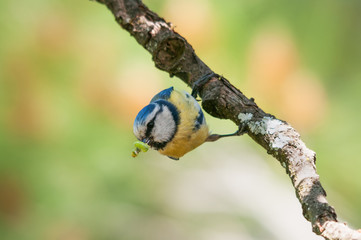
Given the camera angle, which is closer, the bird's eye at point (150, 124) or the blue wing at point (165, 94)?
the bird's eye at point (150, 124)

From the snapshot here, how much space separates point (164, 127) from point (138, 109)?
0.23 m

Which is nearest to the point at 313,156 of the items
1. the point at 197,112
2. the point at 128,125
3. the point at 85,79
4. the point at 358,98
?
the point at 197,112

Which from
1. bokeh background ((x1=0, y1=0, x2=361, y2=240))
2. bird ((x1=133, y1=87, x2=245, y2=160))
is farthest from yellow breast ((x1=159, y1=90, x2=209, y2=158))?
bokeh background ((x1=0, y1=0, x2=361, y2=240))

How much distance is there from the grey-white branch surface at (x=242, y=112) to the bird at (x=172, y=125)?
0.27ft

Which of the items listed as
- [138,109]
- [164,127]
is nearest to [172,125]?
[164,127]

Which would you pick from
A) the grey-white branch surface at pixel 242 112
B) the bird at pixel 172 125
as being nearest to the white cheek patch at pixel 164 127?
the bird at pixel 172 125

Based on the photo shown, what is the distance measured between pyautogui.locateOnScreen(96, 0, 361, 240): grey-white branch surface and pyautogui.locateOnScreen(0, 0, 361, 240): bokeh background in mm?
200

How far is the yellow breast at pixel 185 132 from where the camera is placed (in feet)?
3.96

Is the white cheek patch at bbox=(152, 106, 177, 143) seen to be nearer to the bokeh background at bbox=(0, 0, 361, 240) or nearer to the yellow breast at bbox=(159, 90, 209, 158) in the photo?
the yellow breast at bbox=(159, 90, 209, 158)

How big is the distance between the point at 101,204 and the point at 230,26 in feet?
2.19

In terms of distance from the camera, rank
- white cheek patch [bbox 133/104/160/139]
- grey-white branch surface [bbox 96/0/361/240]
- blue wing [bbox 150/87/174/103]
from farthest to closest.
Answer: blue wing [bbox 150/87/174/103] → white cheek patch [bbox 133/104/160/139] → grey-white branch surface [bbox 96/0/361/240]

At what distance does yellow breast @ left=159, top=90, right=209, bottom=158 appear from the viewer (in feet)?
3.96

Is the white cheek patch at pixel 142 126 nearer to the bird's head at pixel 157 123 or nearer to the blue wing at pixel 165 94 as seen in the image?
the bird's head at pixel 157 123

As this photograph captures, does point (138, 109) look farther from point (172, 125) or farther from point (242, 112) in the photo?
point (242, 112)
